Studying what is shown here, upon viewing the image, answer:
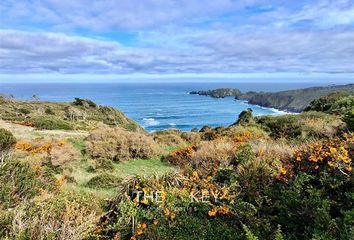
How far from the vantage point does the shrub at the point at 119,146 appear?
52.8ft

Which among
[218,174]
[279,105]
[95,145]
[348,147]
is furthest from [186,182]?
[279,105]

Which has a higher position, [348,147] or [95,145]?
[348,147]

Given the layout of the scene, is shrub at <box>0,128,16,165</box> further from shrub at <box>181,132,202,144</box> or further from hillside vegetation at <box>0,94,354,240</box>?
shrub at <box>181,132,202,144</box>

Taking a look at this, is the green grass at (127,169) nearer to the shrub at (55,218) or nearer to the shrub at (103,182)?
the shrub at (103,182)

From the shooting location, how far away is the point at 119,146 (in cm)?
1669

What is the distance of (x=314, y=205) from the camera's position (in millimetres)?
5484

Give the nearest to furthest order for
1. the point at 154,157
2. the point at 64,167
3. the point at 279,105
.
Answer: the point at 64,167 < the point at 154,157 < the point at 279,105

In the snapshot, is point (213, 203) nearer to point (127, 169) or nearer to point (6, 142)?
point (127, 169)

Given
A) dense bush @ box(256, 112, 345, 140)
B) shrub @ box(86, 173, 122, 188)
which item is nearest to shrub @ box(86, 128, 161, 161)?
shrub @ box(86, 173, 122, 188)

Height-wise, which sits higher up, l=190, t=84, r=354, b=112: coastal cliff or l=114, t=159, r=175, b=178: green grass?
l=114, t=159, r=175, b=178: green grass

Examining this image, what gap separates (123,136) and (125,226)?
39.4ft

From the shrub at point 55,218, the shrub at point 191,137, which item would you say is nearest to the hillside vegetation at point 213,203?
the shrub at point 55,218

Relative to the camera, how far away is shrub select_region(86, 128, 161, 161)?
52.8 ft

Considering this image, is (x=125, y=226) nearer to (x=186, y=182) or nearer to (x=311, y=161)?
(x=186, y=182)
